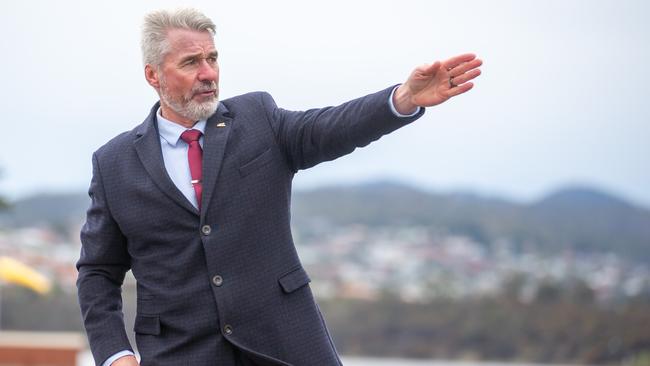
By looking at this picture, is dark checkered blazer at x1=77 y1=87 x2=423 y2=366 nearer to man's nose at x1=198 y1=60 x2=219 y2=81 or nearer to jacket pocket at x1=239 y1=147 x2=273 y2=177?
jacket pocket at x1=239 y1=147 x2=273 y2=177

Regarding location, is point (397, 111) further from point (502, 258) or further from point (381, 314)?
point (502, 258)

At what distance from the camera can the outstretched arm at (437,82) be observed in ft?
8.49

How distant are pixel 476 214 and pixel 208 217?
17.0 metres

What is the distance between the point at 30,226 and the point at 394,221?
5450 mm

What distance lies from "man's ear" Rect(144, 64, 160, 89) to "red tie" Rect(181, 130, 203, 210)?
14 cm

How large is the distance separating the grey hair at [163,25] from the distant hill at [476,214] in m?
15.5

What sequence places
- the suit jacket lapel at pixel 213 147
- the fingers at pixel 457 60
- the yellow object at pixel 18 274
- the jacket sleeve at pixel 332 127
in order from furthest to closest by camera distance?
1. the yellow object at pixel 18 274
2. the suit jacket lapel at pixel 213 147
3. the jacket sleeve at pixel 332 127
4. the fingers at pixel 457 60

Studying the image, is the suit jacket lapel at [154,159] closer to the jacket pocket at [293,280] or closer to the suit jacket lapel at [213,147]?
the suit jacket lapel at [213,147]

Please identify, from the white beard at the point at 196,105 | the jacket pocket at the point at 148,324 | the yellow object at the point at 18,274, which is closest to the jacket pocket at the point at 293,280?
the jacket pocket at the point at 148,324

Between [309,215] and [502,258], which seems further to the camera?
[309,215]

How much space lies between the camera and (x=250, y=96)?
9.82 feet

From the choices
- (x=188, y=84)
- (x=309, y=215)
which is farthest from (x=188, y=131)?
(x=309, y=215)

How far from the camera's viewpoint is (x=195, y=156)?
2873mm

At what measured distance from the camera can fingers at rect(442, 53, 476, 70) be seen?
2.57 meters
